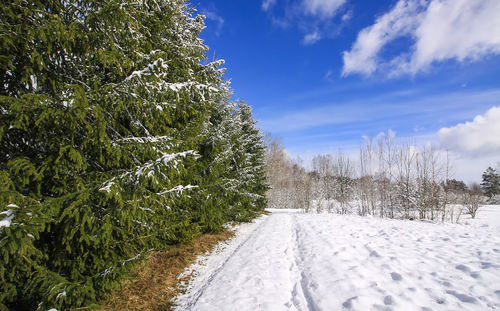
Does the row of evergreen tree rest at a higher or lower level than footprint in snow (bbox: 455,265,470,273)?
higher

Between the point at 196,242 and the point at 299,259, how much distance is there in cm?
378

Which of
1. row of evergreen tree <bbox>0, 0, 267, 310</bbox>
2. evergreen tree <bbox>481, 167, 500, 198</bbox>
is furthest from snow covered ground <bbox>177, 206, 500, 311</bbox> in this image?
evergreen tree <bbox>481, 167, 500, 198</bbox>

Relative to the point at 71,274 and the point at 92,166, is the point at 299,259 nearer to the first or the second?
the point at 71,274

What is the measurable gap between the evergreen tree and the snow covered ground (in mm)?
44371

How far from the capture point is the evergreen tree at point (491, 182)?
113ft

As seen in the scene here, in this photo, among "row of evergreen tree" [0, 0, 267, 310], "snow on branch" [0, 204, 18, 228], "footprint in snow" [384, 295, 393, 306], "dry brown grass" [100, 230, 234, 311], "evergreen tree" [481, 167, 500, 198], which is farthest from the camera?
"evergreen tree" [481, 167, 500, 198]

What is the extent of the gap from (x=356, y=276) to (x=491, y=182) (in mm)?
52807

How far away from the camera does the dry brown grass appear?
3.67 m

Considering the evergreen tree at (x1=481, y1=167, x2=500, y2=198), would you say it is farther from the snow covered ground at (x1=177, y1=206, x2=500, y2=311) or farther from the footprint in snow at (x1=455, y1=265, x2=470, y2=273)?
the footprint in snow at (x1=455, y1=265, x2=470, y2=273)

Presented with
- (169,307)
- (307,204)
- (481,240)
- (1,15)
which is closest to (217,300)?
(169,307)

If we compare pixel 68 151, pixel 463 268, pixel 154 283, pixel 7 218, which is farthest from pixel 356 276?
pixel 68 151

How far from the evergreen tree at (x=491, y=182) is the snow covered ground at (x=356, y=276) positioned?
4437 centimetres

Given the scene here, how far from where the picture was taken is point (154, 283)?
4.43 m

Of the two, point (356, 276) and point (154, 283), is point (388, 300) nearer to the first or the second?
point (356, 276)
